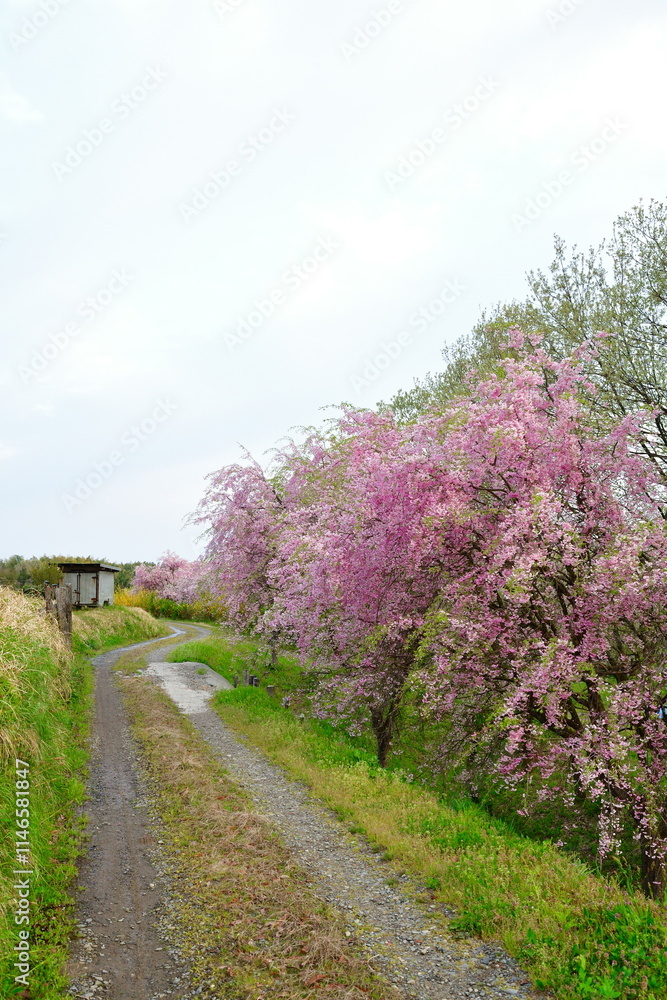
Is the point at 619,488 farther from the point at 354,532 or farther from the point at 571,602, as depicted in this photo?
the point at 354,532

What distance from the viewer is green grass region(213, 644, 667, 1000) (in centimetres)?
520

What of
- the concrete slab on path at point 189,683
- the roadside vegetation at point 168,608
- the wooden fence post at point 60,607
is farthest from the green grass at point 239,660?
the roadside vegetation at point 168,608

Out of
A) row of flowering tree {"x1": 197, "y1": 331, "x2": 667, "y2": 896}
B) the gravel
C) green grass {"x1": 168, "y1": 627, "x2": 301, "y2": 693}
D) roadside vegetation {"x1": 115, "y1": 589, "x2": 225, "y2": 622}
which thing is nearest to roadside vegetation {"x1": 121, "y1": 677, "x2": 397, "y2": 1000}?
the gravel

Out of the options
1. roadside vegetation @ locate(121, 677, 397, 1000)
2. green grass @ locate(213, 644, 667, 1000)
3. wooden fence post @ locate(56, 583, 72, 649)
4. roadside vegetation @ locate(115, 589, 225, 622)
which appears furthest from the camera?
roadside vegetation @ locate(115, 589, 225, 622)

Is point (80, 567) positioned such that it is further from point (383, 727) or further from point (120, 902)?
point (120, 902)

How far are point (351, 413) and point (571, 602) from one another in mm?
7311

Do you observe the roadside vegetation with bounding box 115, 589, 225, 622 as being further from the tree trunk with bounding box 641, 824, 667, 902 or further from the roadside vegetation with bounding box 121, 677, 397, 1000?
the tree trunk with bounding box 641, 824, 667, 902

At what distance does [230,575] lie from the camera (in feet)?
70.9

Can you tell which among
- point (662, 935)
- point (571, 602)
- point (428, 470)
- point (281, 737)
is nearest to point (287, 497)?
point (281, 737)

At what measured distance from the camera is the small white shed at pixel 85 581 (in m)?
42.7

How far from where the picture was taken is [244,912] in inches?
254

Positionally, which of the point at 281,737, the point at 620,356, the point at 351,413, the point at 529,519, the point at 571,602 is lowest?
the point at 281,737

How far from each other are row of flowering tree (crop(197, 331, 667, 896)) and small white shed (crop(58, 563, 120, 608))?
115 ft

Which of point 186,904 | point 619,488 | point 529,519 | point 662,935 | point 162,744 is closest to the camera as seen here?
point 662,935
